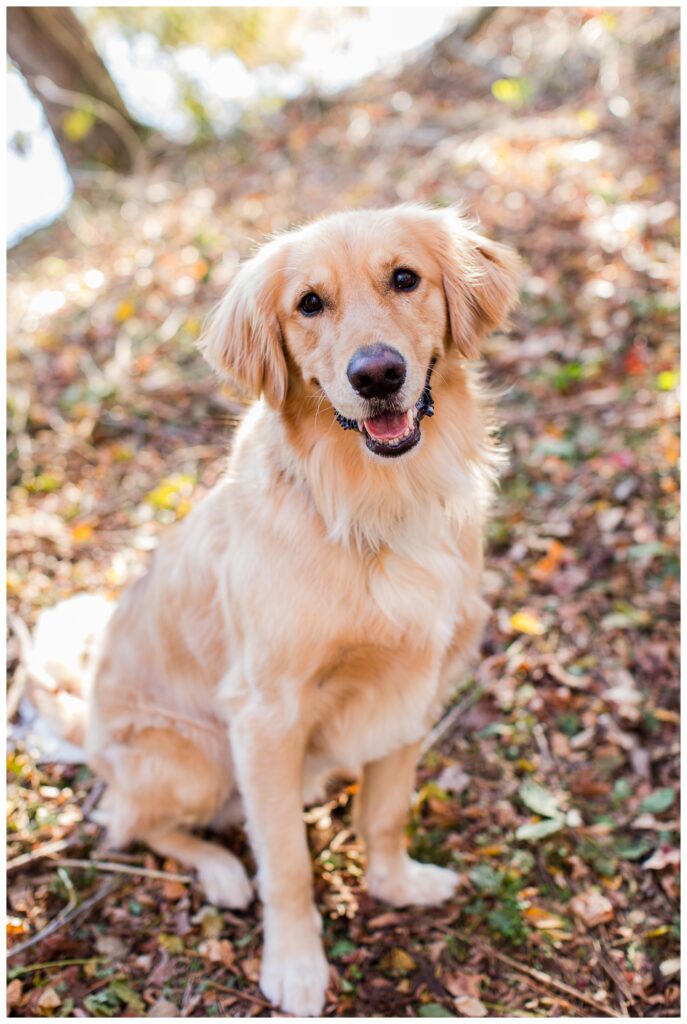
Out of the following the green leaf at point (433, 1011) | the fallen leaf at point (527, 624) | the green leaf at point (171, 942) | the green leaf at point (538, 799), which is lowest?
the green leaf at point (171, 942)

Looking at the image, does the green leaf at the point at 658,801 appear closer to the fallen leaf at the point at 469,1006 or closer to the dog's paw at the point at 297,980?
the fallen leaf at the point at 469,1006

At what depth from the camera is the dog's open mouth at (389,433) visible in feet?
8.09

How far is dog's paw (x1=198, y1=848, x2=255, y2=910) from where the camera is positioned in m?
3.12

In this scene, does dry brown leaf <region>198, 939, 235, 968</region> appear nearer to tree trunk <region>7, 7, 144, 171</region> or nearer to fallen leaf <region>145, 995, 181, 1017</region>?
fallen leaf <region>145, 995, 181, 1017</region>

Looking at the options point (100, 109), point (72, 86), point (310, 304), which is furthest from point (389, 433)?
point (100, 109)

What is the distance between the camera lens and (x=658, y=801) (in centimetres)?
331

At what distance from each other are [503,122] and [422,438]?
5.71m

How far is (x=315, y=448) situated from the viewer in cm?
265

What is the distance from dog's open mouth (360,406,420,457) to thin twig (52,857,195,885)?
71.7 inches

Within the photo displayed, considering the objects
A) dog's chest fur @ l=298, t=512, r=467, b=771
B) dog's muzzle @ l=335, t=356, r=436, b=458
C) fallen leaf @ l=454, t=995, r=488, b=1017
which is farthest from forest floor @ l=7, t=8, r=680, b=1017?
dog's muzzle @ l=335, t=356, r=436, b=458

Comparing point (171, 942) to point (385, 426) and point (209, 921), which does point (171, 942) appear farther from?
point (385, 426)

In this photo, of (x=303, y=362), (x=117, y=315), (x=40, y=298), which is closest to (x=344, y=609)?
(x=303, y=362)

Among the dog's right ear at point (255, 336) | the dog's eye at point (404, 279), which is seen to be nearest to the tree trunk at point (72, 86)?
the dog's right ear at point (255, 336)

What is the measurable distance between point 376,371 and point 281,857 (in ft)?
5.15
